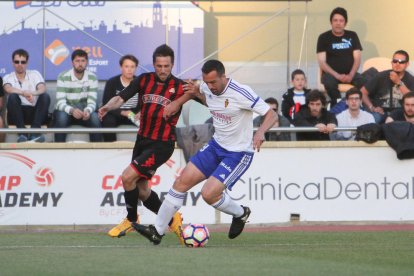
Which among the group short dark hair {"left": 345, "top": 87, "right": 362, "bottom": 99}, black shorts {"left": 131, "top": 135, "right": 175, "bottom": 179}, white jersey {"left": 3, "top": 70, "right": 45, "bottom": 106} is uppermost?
white jersey {"left": 3, "top": 70, "right": 45, "bottom": 106}

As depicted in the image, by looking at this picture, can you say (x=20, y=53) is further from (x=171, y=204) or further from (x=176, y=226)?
(x=171, y=204)

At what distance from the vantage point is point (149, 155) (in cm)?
1212

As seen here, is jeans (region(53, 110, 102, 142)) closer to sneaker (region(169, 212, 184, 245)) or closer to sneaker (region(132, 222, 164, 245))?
sneaker (region(169, 212, 184, 245))

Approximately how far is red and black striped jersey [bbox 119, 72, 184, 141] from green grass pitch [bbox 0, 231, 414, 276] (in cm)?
129

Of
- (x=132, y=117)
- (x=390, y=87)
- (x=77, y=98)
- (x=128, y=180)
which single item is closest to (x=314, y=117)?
(x=390, y=87)

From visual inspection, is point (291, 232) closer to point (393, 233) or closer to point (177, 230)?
point (393, 233)

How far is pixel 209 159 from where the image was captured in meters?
11.3

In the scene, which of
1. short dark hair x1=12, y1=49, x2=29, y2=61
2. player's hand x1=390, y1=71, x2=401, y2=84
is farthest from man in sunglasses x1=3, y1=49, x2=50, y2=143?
player's hand x1=390, y1=71, x2=401, y2=84

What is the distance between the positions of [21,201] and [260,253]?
5422 mm

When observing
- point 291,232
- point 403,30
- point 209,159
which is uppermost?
point 403,30

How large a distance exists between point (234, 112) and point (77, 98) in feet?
16.0

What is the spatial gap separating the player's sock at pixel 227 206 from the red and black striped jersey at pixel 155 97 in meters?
1.26

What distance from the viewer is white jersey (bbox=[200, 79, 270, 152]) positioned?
1107 centimetres

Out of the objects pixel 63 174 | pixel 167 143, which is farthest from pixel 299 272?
pixel 63 174
